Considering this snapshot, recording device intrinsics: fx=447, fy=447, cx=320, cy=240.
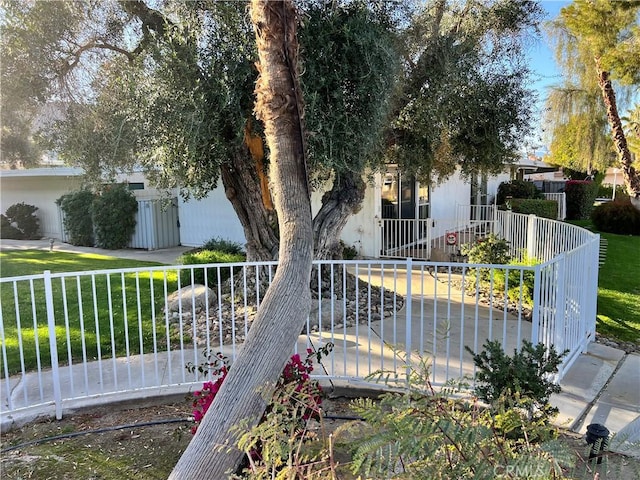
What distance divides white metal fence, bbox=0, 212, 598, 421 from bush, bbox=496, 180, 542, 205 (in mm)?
11385

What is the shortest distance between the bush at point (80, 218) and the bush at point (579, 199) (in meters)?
19.4

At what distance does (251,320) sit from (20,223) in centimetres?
1592

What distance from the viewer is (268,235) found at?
6914mm

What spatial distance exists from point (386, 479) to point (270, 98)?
6.54 feet

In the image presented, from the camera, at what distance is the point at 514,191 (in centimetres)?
1928

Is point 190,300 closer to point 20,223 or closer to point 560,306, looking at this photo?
point 560,306

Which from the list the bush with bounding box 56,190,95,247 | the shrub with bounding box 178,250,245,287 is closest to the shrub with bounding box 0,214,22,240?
the bush with bounding box 56,190,95,247

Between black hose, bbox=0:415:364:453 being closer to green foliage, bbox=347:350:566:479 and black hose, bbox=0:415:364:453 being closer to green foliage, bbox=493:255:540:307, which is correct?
green foliage, bbox=347:350:566:479

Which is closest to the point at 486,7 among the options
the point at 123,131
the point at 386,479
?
the point at 123,131

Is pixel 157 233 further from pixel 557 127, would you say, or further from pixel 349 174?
pixel 557 127

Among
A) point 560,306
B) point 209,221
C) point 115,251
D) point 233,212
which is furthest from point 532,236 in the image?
point 115,251

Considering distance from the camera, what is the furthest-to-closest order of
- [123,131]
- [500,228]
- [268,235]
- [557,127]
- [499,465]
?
[557,127] < [500,228] < [268,235] < [123,131] < [499,465]

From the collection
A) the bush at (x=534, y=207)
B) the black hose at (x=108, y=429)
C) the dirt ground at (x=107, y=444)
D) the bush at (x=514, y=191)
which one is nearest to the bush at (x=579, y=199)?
the bush at (x=514, y=191)

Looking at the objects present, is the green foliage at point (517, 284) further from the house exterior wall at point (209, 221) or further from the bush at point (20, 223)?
the bush at point (20, 223)
